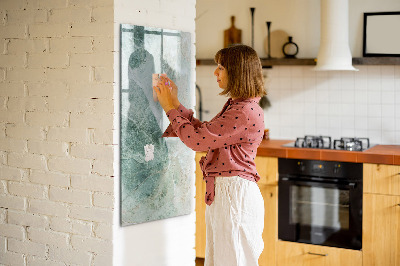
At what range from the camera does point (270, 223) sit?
4242 millimetres

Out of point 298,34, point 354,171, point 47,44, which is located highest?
point 298,34

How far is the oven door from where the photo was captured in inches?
156

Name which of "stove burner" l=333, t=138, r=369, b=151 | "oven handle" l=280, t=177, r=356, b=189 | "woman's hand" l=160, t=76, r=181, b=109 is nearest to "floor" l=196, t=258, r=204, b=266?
"oven handle" l=280, t=177, r=356, b=189

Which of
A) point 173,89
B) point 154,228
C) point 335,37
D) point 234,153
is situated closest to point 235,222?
point 234,153

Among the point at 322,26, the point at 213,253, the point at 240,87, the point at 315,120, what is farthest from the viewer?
the point at 315,120

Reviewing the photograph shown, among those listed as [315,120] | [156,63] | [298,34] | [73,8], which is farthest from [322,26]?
[73,8]

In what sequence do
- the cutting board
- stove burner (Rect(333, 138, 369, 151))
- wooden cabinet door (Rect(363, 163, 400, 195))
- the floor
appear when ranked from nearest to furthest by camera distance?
wooden cabinet door (Rect(363, 163, 400, 195)), stove burner (Rect(333, 138, 369, 151)), the floor, the cutting board

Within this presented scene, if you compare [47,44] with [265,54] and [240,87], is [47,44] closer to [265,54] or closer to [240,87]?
[240,87]

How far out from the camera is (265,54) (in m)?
4.81

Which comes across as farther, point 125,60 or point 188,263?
point 188,263

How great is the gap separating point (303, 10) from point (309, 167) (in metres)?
1.34

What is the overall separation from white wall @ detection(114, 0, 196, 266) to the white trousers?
1.31 feet

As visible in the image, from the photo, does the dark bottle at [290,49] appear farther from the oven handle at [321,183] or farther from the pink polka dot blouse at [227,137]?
the pink polka dot blouse at [227,137]

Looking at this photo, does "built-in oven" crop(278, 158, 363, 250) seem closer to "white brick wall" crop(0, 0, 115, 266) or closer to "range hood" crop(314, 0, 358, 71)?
"range hood" crop(314, 0, 358, 71)
